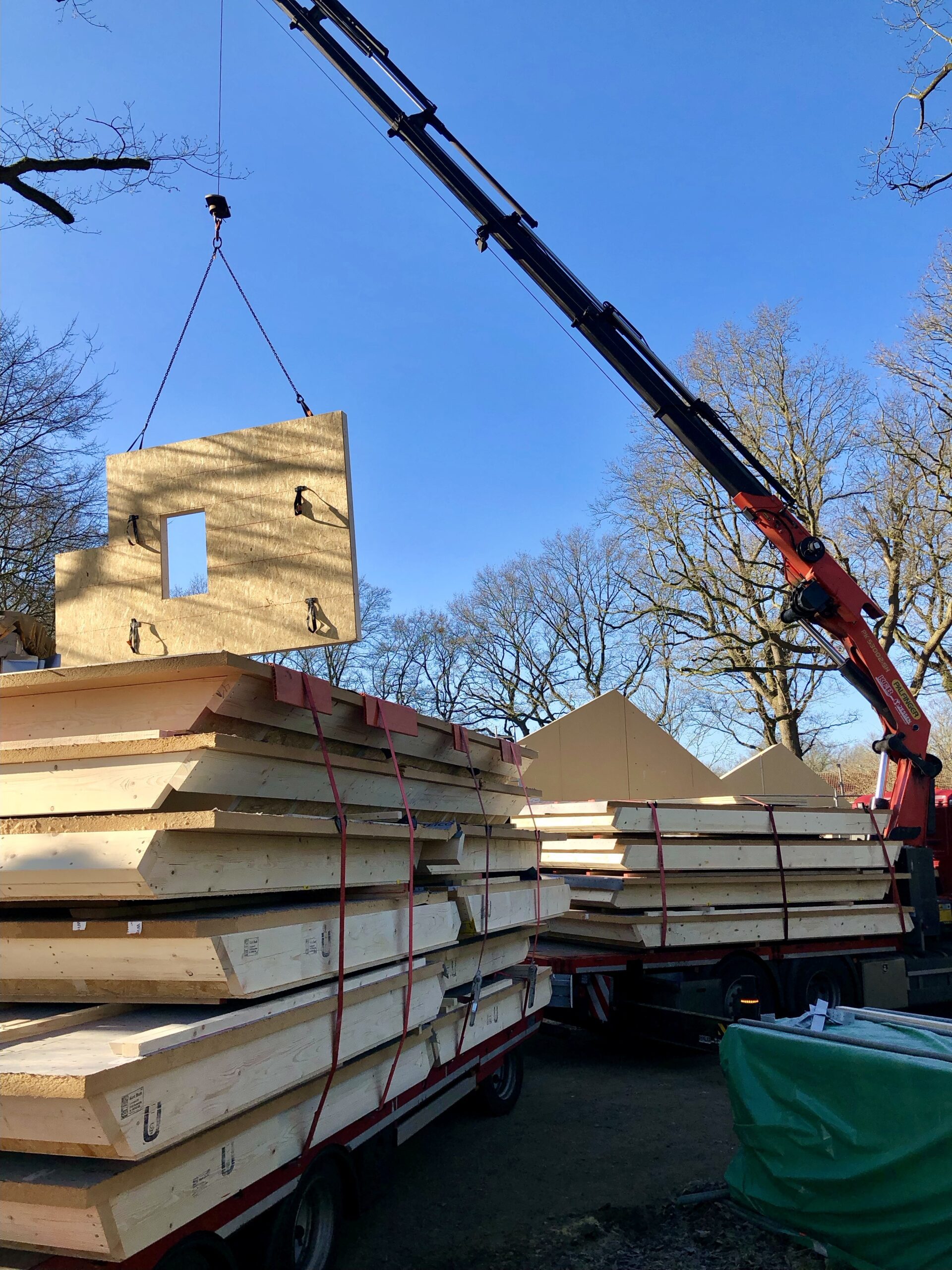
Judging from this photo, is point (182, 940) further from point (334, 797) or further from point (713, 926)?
point (713, 926)

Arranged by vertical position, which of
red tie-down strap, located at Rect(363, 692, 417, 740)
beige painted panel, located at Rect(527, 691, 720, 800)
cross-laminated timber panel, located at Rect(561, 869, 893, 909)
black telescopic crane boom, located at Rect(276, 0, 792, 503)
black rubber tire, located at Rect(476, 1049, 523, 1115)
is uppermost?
black telescopic crane boom, located at Rect(276, 0, 792, 503)

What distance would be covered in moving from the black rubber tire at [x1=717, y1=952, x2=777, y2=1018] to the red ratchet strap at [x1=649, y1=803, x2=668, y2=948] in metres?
0.87

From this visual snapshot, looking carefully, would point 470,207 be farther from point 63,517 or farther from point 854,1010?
point 63,517

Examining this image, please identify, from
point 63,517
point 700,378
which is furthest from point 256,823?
point 700,378

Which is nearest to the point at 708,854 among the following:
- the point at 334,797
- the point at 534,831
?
the point at 534,831

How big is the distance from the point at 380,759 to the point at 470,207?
289 inches

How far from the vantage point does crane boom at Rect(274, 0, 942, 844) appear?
9.98m

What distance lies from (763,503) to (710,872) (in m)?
4.26

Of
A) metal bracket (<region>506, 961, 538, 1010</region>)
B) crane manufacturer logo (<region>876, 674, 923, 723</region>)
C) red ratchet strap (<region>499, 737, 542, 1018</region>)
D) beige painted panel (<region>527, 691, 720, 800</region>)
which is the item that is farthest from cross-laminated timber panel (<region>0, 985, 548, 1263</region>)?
beige painted panel (<region>527, 691, 720, 800</region>)

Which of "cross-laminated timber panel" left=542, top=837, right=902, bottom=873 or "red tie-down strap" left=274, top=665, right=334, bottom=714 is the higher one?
"red tie-down strap" left=274, top=665, right=334, bottom=714

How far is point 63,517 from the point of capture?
1805 centimetres

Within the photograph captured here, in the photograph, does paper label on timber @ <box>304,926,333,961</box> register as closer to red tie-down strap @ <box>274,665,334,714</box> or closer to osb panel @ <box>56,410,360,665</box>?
red tie-down strap @ <box>274,665,334,714</box>

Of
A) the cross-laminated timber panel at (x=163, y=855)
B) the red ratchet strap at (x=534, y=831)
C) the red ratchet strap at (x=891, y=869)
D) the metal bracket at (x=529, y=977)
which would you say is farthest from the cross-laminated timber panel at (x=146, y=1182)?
the red ratchet strap at (x=891, y=869)

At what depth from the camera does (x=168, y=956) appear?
2992 mm
